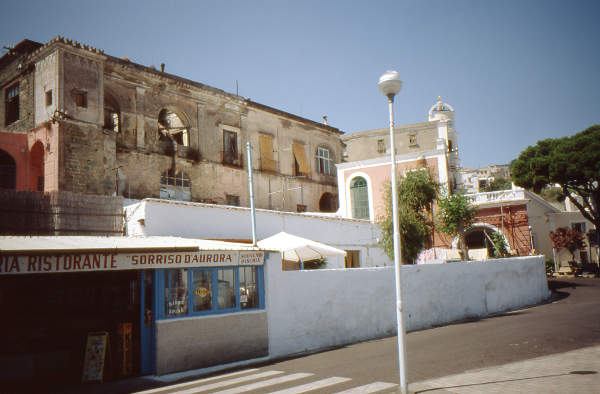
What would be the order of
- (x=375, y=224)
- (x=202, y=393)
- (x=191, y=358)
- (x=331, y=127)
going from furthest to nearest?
(x=331, y=127) → (x=375, y=224) → (x=191, y=358) → (x=202, y=393)

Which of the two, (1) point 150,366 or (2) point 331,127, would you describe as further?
(2) point 331,127

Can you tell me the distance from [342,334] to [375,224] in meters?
12.9

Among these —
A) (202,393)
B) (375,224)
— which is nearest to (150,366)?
(202,393)

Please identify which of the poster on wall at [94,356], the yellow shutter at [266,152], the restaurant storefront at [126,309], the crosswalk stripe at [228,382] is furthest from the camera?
the yellow shutter at [266,152]

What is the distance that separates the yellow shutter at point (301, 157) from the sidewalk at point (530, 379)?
2482 cm

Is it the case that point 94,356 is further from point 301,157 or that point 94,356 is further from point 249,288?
point 301,157

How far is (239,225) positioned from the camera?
17.4 meters

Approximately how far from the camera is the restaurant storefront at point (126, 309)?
8.72 metres

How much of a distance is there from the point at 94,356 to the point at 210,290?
107 inches

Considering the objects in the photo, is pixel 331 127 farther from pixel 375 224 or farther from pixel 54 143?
pixel 54 143

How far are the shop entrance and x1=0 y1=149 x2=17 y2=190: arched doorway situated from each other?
1397 centimetres

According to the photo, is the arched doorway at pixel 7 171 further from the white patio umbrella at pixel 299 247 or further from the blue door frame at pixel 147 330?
the blue door frame at pixel 147 330

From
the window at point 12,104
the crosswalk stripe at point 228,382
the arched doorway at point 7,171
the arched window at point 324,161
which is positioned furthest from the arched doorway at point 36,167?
the arched window at point 324,161

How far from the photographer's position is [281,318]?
443 inches
